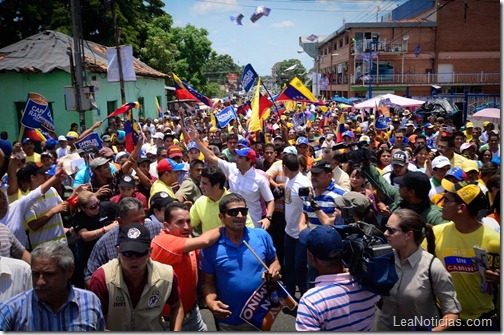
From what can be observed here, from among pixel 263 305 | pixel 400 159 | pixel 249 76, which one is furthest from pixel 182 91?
pixel 263 305

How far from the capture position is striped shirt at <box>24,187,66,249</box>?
183 inches

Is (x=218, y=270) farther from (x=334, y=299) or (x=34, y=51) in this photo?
(x=34, y=51)

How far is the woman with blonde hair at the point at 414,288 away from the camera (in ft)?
9.61

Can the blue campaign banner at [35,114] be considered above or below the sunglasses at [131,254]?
above

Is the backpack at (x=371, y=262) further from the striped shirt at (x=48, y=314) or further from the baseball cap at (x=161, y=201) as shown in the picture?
the baseball cap at (x=161, y=201)

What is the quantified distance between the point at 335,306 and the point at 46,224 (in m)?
3.40

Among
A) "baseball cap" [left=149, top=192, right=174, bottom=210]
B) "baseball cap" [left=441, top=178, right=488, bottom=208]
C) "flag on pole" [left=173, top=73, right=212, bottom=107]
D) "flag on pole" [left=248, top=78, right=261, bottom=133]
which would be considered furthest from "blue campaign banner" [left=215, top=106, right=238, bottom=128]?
"baseball cap" [left=441, top=178, right=488, bottom=208]

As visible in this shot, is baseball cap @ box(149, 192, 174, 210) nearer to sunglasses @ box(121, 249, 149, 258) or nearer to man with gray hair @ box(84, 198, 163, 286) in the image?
man with gray hair @ box(84, 198, 163, 286)

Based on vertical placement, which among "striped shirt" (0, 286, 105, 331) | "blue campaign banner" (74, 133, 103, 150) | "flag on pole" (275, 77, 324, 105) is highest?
"flag on pole" (275, 77, 324, 105)

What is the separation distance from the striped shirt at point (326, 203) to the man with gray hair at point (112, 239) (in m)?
1.67

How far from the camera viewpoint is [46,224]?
4758mm

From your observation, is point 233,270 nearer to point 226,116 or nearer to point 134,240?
point 134,240

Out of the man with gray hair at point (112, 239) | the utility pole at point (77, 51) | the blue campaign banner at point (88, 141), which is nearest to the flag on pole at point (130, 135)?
the blue campaign banner at point (88, 141)

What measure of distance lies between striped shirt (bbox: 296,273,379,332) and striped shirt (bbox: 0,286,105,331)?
123 cm
